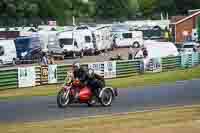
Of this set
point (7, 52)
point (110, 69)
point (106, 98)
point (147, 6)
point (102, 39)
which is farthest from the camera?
point (147, 6)

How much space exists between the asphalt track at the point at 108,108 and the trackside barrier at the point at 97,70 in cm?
282

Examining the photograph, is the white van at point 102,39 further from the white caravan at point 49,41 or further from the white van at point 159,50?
the white van at point 159,50

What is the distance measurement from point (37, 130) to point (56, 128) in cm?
50

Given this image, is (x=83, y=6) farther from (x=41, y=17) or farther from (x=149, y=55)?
(x=149, y=55)

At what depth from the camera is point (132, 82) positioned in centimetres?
3300

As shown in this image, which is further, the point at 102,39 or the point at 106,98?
the point at 102,39

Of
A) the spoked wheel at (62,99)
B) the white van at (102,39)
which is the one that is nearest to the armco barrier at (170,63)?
the white van at (102,39)

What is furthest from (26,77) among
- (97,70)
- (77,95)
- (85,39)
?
(85,39)

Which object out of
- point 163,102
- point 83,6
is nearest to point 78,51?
point 163,102

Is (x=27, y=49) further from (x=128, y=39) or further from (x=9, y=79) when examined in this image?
(x=9, y=79)

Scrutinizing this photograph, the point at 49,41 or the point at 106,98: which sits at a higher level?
the point at 49,41

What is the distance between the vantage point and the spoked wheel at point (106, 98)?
69.3 feet

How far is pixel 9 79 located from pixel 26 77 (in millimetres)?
1032

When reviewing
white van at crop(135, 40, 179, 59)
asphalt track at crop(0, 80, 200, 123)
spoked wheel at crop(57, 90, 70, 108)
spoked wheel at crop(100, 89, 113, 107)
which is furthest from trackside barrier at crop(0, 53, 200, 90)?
spoked wheel at crop(57, 90, 70, 108)
